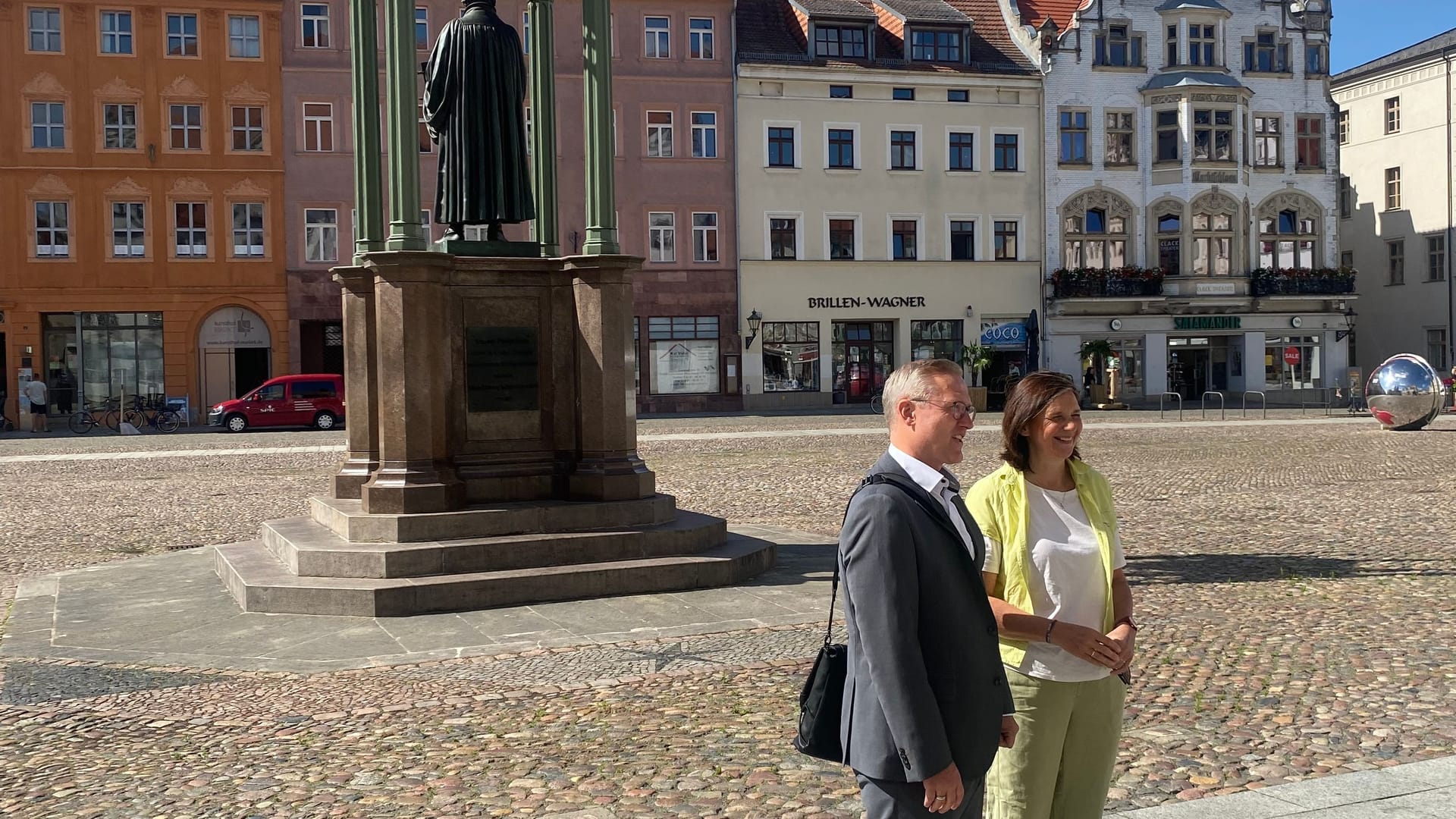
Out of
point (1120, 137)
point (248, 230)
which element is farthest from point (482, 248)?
point (1120, 137)

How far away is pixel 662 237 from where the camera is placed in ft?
143

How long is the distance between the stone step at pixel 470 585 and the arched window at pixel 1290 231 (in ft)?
141

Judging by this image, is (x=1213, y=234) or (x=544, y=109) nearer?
(x=544, y=109)

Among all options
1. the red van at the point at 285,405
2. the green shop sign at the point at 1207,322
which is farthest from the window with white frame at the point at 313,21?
the green shop sign at the point at 1207,322

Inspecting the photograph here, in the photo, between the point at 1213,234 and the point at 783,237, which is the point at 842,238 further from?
the point at 1213,234

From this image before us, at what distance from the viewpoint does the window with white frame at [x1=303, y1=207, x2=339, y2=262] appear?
41.0 meters

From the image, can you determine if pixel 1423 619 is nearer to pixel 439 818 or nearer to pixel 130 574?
pixel 439 818

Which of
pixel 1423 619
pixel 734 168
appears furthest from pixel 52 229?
pixel 1423 619

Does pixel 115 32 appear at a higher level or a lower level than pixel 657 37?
lower

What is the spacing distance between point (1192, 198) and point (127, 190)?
110 feet

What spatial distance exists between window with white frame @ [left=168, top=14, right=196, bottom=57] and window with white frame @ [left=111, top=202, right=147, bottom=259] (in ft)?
14.7

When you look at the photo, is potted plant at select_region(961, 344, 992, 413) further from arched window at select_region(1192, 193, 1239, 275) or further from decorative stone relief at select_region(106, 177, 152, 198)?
decorative stone relief at select_region(106, 177, 152, 198)

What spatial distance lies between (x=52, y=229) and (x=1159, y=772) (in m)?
40.5

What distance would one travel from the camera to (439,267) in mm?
9797
